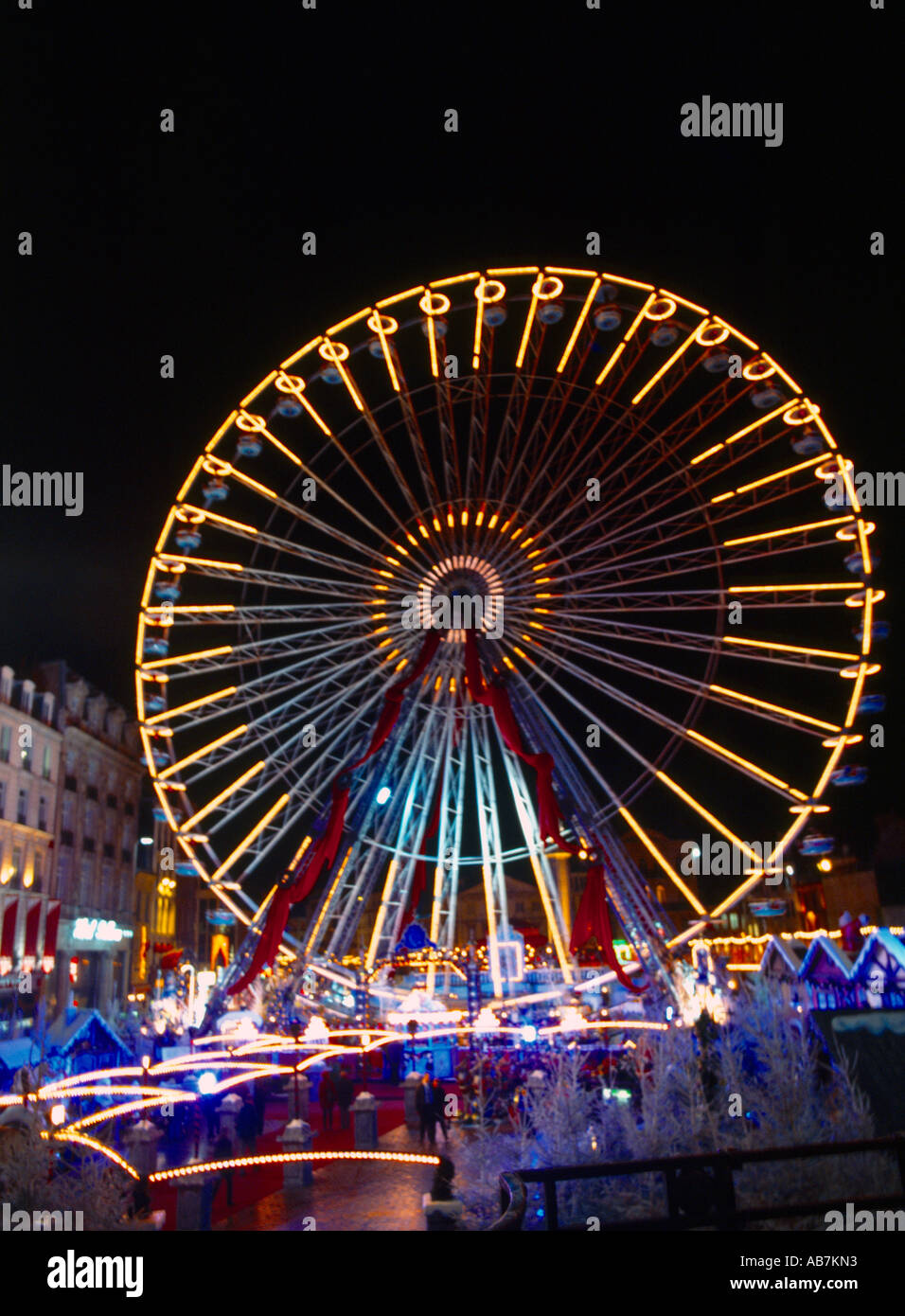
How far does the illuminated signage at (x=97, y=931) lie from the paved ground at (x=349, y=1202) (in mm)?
35629

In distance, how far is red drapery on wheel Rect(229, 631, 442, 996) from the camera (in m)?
22.6

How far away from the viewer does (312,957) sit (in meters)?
25.8

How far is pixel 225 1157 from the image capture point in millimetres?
Answer: 16000

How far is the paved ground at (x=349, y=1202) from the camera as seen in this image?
12.9 meters

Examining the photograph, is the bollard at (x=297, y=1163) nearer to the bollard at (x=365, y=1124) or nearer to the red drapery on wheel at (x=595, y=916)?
the bollard at (x=365, y=1124)

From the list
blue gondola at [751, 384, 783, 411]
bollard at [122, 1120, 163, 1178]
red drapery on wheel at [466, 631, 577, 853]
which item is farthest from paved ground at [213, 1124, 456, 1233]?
blue gondola at [751, 384, 783, 411]

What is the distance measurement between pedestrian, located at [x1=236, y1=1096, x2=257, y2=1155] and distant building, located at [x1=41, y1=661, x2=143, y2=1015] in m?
29.1

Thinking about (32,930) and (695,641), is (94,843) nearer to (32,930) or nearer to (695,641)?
(32,930)

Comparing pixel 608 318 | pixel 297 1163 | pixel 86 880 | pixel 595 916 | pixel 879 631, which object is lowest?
pixel 297 1163

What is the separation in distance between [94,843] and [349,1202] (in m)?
41.8

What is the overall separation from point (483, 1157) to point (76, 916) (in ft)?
135

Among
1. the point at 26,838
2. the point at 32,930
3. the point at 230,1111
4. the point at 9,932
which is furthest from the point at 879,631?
the point at 26,838
